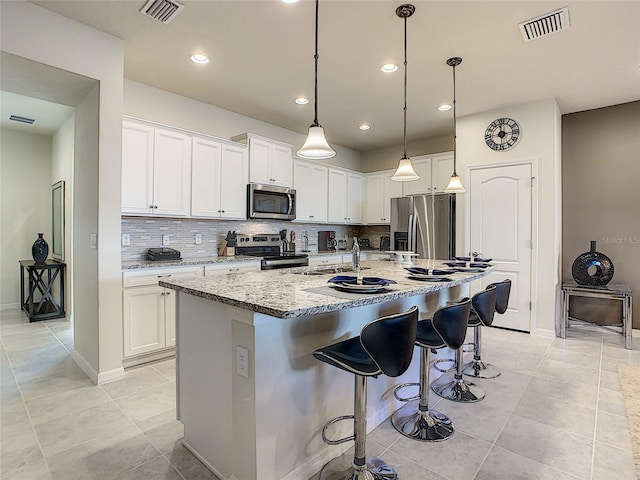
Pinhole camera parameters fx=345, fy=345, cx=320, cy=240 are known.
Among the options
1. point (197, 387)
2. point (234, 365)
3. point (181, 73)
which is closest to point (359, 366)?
point (234, 365)

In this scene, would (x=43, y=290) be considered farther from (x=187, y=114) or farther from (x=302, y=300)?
(x=302, y=300)

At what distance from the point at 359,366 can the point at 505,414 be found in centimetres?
149

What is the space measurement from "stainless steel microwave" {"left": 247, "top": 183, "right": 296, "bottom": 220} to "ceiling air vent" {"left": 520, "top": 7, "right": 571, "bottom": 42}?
10.2ft

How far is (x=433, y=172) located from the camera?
5.33 m

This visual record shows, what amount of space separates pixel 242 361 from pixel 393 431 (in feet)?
3.94

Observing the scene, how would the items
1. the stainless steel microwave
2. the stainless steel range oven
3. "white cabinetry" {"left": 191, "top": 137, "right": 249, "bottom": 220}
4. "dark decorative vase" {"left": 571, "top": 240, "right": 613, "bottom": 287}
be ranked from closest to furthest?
"white cabinetry" {"left": 191, "top": 137, "right": 249, "bottom": 220} → "dark decorative vase" {"left": 571, "top": 240, "right": 613, "bottom": 287} → the stainless steel range oven → the stainless steel microwave

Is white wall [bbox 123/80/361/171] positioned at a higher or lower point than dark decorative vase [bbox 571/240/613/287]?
higher

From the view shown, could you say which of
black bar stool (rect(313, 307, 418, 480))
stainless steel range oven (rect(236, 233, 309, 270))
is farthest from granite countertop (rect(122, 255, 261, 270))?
black bar stool (rect(313, 307, 418, 480))

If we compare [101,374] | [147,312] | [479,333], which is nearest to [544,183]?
[479,333]

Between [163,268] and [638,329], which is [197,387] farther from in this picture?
[638,329]

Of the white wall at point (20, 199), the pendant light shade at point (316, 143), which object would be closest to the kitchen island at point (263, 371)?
the pendant light shade at point (316, 143)

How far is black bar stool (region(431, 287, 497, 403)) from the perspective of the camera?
243 cm

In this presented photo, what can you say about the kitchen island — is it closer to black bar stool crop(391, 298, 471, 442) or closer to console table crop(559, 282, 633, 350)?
black bar stool crop(391, 298, 471, 442)

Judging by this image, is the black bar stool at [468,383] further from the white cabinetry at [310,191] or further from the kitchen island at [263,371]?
the white cabinetry at [310,191]
